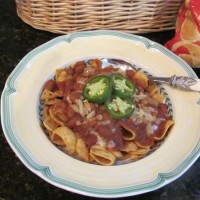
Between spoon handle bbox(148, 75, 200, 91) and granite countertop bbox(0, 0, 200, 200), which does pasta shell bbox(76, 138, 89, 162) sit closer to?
granite countertop bbox(0, 0, 200, 200)

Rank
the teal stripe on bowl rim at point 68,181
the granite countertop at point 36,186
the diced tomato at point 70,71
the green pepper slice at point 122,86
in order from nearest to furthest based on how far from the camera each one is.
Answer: the teal stripe on bowl rim at point 68,181
the granite countertop at point 36,186
the green pepper slice at point 122,86
the diced tomato at point 70,71

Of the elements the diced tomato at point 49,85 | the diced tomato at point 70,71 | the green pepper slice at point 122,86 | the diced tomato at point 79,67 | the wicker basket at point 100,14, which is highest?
the wicker basket at point 100,14

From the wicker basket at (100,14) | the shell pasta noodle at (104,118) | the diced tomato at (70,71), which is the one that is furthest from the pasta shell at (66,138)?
the wicker basket at (100,14)

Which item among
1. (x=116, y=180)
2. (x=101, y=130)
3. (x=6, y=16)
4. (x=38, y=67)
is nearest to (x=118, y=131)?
(x=101, y=130)

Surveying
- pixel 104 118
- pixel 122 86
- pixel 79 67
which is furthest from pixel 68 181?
pixel 79 67

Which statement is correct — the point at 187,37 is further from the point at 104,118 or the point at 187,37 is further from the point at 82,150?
the point at 82,150

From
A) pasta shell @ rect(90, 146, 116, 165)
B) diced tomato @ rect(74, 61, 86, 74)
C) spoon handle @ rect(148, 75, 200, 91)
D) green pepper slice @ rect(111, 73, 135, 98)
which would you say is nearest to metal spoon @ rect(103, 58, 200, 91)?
spoon handle @ rect(148, 75, 200, 91)

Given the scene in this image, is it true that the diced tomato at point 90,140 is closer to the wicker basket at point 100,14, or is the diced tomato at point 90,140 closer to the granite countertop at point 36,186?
the granite countertop at point 36,186

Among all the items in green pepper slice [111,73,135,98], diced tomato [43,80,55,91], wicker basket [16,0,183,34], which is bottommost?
diced tomato [43,80,55,91]
